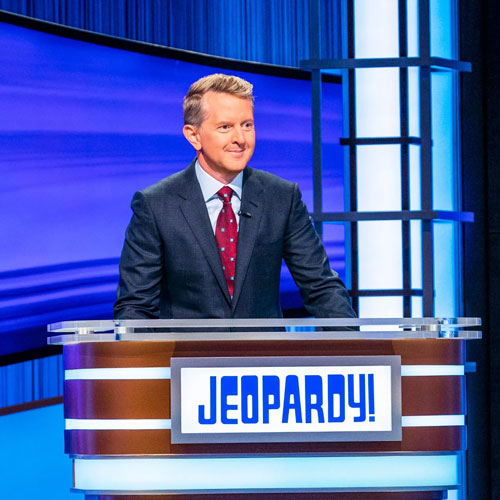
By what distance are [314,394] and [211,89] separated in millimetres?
810

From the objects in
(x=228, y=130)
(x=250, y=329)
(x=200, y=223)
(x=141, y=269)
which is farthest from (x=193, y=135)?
(x=250, y=329)

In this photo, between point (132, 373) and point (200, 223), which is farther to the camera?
point (200, 223)

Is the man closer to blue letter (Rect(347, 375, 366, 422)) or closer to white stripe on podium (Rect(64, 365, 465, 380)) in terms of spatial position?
white stripe on podium (Rect(64, 365, 465, 380))

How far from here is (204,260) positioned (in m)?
2.32

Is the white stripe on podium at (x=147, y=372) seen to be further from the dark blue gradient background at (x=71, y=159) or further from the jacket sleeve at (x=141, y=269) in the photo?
the dark blue gradient background at (x=71, y=159)

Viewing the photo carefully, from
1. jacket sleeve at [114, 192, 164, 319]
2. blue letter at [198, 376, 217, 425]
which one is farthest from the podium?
jacket sleeve at [114, 192, 164, 319]

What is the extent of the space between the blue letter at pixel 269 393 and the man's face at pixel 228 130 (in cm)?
59

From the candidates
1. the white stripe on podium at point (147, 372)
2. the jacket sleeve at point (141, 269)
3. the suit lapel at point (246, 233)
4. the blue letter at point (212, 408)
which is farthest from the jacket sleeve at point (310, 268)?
the blue letter at point (212, 408)

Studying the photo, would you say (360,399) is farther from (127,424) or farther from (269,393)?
(127,424)

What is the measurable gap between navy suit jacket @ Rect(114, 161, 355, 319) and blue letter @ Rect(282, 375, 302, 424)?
16.5 inches

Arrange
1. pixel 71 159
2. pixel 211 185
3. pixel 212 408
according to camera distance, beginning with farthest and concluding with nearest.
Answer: pixel 71 159 → pixel 211 185 → pixel 212 408

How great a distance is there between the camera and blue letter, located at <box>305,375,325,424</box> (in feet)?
6.40

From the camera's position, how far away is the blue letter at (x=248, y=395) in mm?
1940

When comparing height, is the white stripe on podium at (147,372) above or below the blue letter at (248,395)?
above
